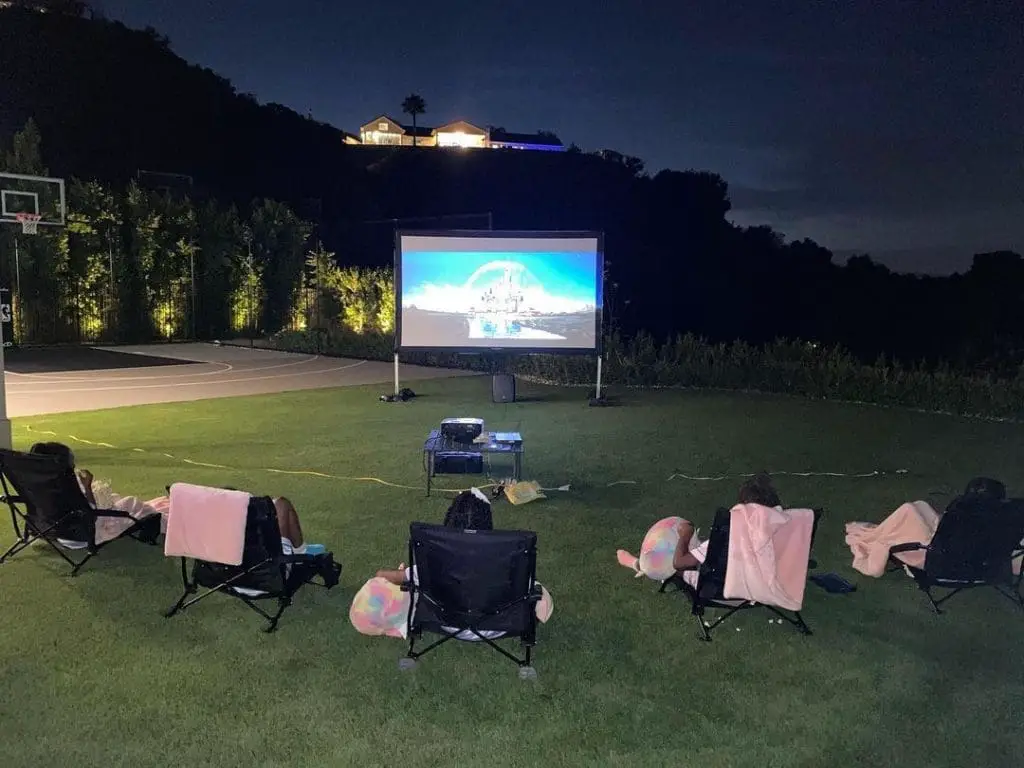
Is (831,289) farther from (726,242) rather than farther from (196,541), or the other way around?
(196,541)

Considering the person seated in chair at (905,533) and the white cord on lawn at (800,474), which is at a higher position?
the person seated in chair at (905,533)

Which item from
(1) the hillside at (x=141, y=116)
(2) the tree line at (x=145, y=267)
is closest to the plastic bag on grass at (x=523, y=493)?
(2) the tree line at (x=145, y=267)

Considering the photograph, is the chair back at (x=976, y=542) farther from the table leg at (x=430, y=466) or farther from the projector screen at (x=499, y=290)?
the projector screen at (x=499, y=290)

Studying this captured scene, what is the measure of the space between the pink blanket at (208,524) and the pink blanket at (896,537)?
13.3ft

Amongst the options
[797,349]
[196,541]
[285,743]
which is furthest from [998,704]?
[797,349]

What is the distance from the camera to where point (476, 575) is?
12.4 ft

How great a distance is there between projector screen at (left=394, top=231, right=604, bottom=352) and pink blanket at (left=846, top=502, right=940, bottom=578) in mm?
7208

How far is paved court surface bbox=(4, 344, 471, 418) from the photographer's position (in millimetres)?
13750

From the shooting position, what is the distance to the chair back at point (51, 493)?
16.6 ft

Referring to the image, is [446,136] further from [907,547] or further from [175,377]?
[907,547]

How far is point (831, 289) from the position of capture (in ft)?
126

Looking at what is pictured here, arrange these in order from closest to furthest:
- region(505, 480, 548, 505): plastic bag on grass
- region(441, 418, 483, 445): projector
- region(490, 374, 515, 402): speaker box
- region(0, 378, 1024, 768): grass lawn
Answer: region(0, 378, 1024, 768): grass lawn → region(505, 480, 548, 505): plastic bag on grass → region(441, 418, 483, 445): projector → region(490, 374, 515, 402): speaker box

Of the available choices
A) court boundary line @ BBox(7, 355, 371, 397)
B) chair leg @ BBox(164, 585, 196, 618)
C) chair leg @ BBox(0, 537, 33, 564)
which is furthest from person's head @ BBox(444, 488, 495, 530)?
court boundary line @ BBox(7, 355, 371, 397)

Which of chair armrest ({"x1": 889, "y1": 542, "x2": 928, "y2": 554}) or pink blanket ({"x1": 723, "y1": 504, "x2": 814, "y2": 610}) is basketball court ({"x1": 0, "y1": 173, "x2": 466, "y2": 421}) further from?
chair armrest ({"x1": 889, "y1": 542, "x2": 928, "y2": 554})
